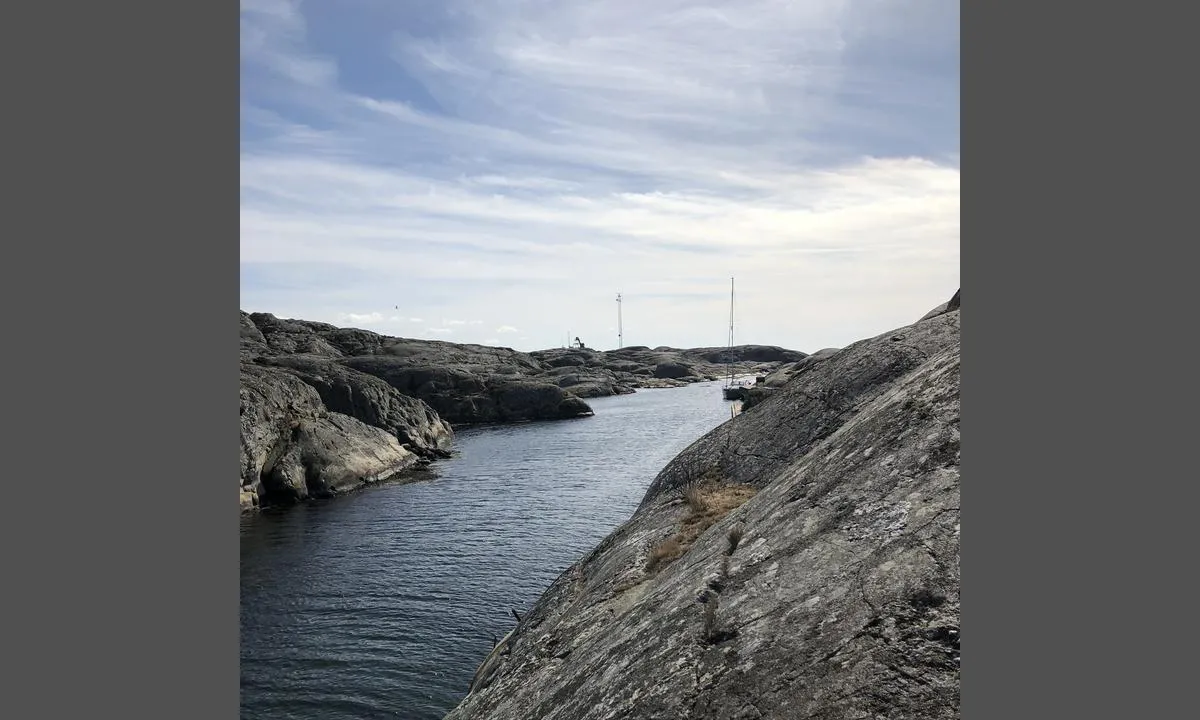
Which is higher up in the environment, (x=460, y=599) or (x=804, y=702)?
(x=804, y=702)

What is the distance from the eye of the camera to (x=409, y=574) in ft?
118

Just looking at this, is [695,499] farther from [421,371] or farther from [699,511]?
[421,371]

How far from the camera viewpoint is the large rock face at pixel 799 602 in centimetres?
548

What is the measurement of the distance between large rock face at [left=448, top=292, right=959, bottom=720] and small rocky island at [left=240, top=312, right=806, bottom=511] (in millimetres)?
43679

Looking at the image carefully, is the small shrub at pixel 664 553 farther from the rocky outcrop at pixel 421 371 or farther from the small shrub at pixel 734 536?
the rocky outcrop at pixel 421 371

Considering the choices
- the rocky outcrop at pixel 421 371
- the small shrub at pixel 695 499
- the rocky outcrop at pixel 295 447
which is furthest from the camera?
the rocky outcrop at pixel 421 371

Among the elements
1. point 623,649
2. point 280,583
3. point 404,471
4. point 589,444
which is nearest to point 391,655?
point 280,583

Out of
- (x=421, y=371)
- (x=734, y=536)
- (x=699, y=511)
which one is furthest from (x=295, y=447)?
(x=734, y=536)

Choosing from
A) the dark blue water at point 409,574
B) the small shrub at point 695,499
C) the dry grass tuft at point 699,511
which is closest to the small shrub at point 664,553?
the dry grass tuft at point 699,511

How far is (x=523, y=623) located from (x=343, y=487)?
4545cm

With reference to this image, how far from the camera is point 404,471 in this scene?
2522 inches

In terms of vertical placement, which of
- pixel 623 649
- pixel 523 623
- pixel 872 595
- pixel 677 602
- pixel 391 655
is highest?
pixel 872 595

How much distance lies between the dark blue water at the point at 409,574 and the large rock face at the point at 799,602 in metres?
15.0

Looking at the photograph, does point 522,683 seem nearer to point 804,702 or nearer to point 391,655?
point 804,702
